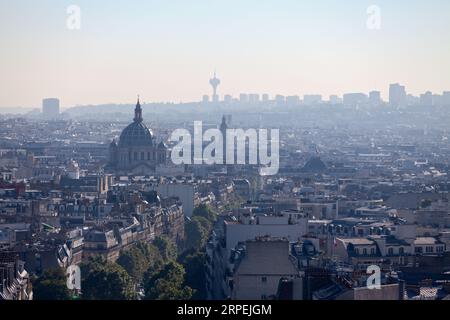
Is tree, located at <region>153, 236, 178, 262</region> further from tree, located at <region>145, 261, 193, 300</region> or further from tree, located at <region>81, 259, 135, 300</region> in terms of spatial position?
tree, located at <region>81, 259, 135, 300</region>

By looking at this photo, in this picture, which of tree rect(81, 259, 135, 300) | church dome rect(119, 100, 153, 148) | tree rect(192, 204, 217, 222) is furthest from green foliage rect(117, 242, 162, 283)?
church dome rect(119, 100, 153, 148)

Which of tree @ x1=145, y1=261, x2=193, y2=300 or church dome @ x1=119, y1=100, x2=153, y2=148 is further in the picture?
church dome @ x1=119, y1=100, x2=153, y2=148

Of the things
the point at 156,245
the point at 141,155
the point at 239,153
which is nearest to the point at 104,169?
the point at 141,155
